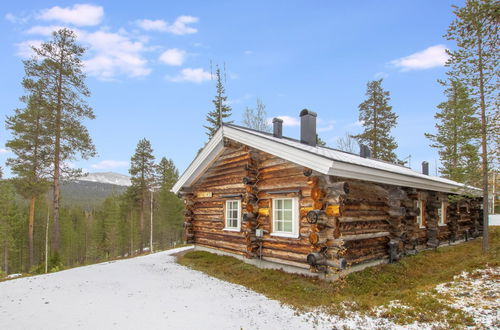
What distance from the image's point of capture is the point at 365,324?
5.16 m

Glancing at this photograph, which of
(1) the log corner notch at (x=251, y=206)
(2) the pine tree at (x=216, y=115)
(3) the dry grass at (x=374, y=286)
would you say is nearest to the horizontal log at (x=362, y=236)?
(3) the dry grass at (x=374, y=286)

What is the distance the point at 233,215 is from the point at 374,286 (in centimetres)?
575

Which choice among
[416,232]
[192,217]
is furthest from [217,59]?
[416,232]

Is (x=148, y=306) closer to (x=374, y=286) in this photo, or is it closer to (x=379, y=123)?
(x=374, y=286)

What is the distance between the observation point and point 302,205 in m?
8.57

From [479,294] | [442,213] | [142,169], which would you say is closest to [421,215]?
[442,213]

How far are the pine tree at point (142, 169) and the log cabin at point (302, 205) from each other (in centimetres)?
1857

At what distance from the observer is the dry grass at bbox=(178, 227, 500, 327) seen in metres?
5.61

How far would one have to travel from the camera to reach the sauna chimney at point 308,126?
1131cm

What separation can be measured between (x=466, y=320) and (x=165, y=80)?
20.6 m

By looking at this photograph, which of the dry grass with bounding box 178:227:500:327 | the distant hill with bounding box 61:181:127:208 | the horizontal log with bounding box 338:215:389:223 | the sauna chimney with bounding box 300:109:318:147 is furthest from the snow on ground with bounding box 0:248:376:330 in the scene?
the distant hill with bounding box 61:181:127:208

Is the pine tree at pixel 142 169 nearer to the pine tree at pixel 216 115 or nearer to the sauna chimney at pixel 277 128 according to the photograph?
the pine tree at pixel 216 115

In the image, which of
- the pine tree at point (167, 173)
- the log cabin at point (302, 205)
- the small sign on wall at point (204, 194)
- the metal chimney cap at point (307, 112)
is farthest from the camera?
the pine tree at point (167, 173)

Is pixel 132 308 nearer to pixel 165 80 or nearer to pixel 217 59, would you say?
pixel 217 59
